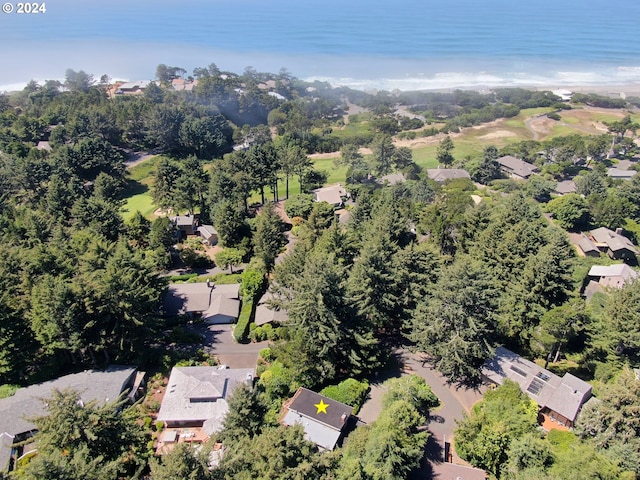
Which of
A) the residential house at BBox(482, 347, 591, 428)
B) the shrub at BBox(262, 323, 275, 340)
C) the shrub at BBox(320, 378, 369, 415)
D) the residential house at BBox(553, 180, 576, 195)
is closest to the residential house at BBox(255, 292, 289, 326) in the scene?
the shrub at BBox(262, 323, 275, 340)

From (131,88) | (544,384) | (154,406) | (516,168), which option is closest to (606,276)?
(544,384)

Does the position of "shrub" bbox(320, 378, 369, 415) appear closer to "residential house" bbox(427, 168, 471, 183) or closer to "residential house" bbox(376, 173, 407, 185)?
"residential house" bbox(376, 173, 407, 185)

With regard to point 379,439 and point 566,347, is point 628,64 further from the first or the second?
point 379,439

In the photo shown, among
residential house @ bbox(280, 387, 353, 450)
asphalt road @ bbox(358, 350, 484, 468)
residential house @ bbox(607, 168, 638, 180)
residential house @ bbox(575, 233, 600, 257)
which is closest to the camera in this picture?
residential house @ bbox(280, 387, 353, 450)

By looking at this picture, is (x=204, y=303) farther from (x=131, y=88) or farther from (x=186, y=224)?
(x=131, y=88)

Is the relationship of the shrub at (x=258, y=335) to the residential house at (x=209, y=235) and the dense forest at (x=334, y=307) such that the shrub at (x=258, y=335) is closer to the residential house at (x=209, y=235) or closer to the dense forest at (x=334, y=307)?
the dense forest at (x=334, y=307)

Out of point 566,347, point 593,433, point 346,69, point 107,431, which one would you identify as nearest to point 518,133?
point 346,69

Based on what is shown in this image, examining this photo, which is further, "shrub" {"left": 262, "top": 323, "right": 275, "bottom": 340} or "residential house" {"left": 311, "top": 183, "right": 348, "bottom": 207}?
"residential house" {"left": 311, "top": 183, "right": 348, "bottom": 207}
